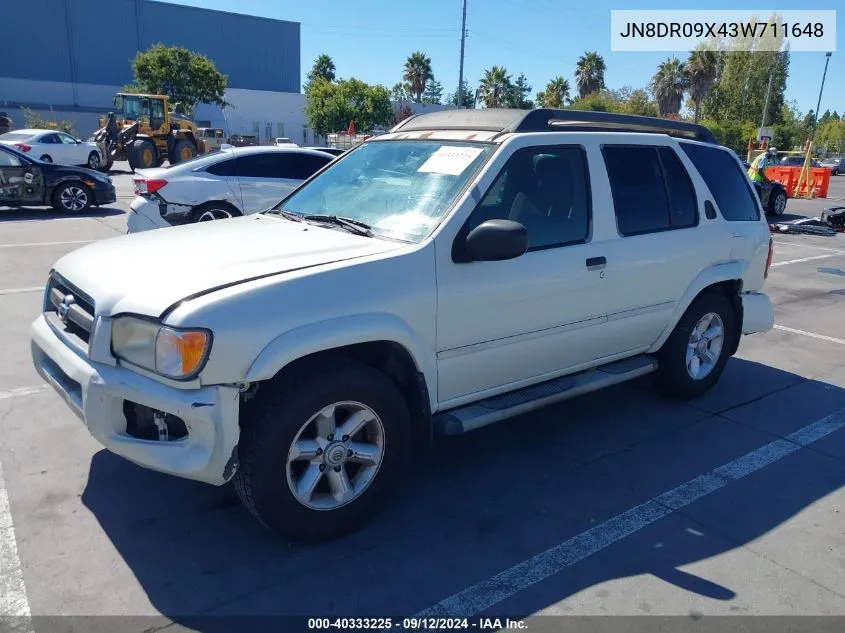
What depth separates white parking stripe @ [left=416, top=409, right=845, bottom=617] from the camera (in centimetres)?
287

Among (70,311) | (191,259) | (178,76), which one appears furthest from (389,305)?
(178,76)

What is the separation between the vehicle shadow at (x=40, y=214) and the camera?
13.1 m

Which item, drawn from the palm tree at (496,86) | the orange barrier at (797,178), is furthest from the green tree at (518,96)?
the orange barrier at (797,178)

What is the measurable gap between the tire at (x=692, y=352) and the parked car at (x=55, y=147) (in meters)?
22.5

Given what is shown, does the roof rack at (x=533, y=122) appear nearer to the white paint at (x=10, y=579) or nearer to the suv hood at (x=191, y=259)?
the suv hood at (x=191, y=259)

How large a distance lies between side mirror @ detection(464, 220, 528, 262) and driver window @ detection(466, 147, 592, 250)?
0.26m

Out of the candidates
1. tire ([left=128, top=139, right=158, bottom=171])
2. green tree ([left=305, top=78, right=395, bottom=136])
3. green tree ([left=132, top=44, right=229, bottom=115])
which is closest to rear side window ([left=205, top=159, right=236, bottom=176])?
tire ([left=128, top=139, right=158, bottom=171])

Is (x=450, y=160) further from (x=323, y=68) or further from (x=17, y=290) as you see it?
(x=323, y=68)

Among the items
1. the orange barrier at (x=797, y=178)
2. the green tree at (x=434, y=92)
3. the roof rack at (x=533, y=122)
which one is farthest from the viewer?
the green tree at (x=434, y=92)

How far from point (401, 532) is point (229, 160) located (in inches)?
311

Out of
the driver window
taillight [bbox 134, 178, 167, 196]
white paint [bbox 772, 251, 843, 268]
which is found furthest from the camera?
white paint [bbox 772, 251, 843, 268]

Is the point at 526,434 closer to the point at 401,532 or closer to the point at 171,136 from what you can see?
the point at 401,532

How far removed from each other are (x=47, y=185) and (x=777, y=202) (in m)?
17.2

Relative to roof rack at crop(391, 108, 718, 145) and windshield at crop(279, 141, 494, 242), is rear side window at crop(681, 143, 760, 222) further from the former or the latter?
windshield at crop(279, 141, 494, 242)
